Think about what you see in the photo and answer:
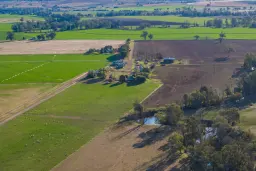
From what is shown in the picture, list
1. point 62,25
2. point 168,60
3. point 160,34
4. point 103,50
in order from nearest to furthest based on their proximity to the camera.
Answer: point 168,60, point 103,50, point 160,34, point 62,25

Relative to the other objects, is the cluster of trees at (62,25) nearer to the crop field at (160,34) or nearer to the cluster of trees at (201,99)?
the crop field at (160,34)

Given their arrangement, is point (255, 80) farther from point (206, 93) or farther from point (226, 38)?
point (226, 38)

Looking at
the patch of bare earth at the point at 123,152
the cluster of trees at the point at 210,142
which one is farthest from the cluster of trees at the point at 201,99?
the patch of bare earth at the point at 123,152

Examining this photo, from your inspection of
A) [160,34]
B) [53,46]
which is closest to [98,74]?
[53,46]

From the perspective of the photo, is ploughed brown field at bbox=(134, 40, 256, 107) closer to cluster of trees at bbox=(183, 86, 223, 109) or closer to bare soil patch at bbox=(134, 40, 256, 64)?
bare soil patch at bbox=(134, 40, 256, 64)

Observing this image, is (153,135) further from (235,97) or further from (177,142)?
(235,97)

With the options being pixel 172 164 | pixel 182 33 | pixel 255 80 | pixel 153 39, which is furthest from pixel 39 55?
pixel 172 164
